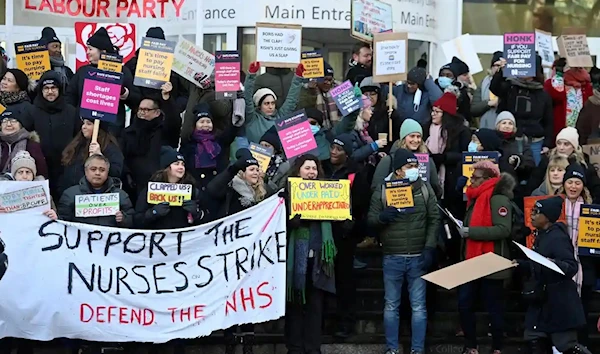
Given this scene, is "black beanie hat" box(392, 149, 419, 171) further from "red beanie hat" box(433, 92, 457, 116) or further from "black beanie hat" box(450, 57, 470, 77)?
"black beanie hat" box(450, 57, 470, 77)

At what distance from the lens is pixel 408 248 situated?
465 inches

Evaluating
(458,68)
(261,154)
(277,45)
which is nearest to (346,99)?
(277,45)

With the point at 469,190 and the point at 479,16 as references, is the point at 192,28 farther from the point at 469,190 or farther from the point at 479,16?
the point at 469,190

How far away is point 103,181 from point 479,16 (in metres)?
8.57

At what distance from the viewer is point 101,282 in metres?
11.2

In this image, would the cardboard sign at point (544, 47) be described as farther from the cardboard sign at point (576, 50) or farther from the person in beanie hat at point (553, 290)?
the person in beanie hat at point (553, 290)

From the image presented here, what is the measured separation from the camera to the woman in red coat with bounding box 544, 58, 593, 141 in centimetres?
1455

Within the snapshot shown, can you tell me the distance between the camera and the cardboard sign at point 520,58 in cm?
1384

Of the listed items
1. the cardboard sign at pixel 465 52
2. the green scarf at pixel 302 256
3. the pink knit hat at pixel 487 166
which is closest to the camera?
the green scarf at pixel 302 256

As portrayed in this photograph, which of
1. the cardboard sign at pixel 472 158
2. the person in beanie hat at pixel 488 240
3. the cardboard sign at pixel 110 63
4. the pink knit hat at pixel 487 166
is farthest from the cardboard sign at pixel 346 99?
the cardboard sign at pixel 110 63

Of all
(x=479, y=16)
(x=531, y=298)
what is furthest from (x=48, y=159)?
(x=479, y=16)

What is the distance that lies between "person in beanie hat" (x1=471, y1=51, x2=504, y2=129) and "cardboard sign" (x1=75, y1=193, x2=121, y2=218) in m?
4.63

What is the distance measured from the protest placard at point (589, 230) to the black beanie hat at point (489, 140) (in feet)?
4.30

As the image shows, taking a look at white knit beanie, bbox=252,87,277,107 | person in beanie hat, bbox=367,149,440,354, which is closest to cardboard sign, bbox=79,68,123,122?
white knit beanie, bbox=252,87,277,107
